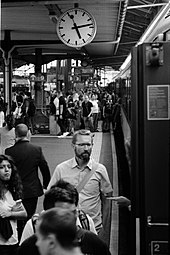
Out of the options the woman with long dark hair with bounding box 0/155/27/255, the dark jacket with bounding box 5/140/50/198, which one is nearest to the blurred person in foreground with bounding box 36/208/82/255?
the woman with long dark hair with bounding box 0/155/27/255

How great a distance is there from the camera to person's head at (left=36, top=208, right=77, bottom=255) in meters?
2.66

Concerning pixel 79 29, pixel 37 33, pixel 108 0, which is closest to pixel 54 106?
pixel 37 33

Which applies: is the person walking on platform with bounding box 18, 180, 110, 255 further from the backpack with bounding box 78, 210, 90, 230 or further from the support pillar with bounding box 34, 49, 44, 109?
the support pillar with bounding box 34, 49, 44, 109

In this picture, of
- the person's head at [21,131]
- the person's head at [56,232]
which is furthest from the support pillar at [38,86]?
the person's head at [56,232]

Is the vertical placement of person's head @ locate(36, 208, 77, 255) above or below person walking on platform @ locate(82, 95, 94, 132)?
below

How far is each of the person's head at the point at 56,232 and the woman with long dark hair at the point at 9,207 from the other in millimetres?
2326

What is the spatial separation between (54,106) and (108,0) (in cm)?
1116

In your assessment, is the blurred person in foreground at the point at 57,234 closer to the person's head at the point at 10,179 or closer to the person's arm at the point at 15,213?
the person's arm at the point at 15,213

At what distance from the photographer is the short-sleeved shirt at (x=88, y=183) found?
534 centimetres

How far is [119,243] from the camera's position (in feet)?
26.0

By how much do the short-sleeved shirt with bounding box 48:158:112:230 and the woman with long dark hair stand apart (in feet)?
1.22

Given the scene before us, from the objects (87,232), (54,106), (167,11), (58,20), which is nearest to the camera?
(87,232)

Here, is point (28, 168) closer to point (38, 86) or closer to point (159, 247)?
point (159, 247)

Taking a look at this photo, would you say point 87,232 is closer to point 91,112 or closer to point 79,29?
point 79,29
